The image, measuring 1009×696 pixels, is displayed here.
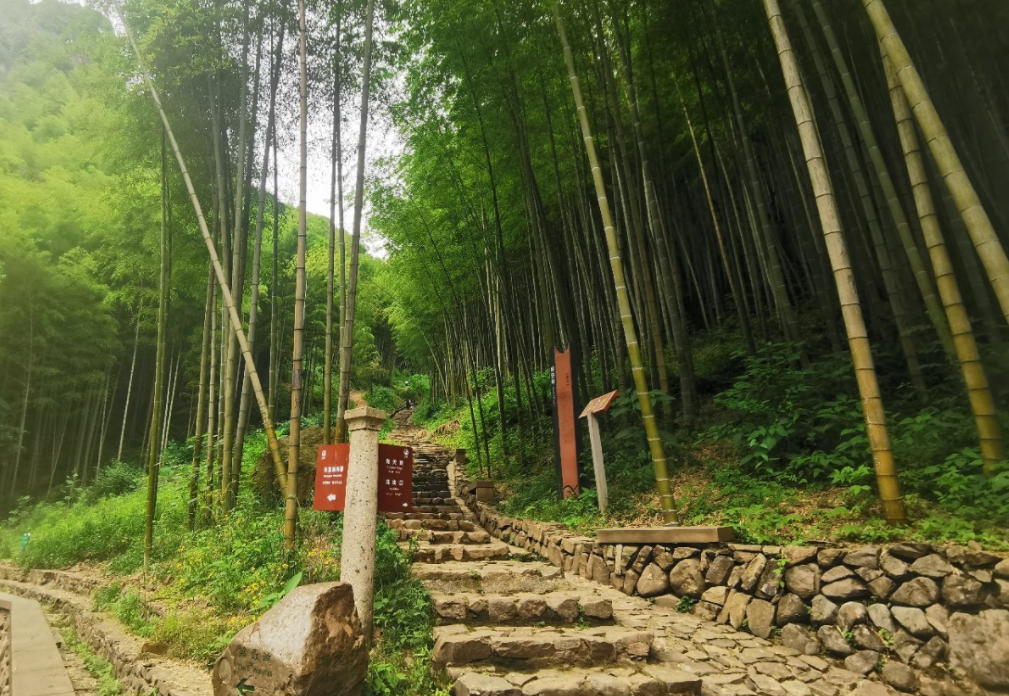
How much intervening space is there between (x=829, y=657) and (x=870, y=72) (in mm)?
5881

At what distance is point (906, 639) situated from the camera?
2.37 metres

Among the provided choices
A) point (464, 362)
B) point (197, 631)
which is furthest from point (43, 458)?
point (197, 631)

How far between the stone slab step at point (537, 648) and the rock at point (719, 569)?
2.27 feet

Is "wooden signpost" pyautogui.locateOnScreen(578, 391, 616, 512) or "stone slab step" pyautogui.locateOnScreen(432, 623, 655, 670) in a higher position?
"wooden signpost" pyautogui.locateOnScreen(578, 391, 616, 512)

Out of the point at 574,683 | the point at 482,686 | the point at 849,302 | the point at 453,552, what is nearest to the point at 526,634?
the point at 574,683

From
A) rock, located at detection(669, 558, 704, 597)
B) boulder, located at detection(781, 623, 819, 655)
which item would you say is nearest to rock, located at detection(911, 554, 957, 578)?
boulder, located at detection(781, 623, 819, 655)

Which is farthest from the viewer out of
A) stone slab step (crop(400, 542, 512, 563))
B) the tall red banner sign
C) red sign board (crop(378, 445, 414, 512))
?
the tall red banner sign

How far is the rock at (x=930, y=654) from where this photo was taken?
2.25m

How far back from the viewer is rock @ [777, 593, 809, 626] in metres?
2.75

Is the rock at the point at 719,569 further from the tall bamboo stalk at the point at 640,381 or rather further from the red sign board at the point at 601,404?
the red sign board at the point at 601,404

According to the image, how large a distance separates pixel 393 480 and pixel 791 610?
7.55ft

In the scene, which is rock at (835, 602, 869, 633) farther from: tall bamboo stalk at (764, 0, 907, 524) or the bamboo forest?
tall bamboo stalk at (764, 0, 907, 524)

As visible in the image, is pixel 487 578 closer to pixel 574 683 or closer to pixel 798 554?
pixel 574 683

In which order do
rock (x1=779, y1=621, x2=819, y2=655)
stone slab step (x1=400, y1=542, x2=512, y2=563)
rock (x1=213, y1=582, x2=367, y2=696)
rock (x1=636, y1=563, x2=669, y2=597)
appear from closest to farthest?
1. rock (x1=213, y1=582, x2=367, y2=696)
2. rock (x1=779, y1=621, x2=819, y2=655)
3. rock (x1=636, y1=563, x2=669, y2=597)
4. stone slab step (x1=400, y1=542, x2=512, y2=563)
